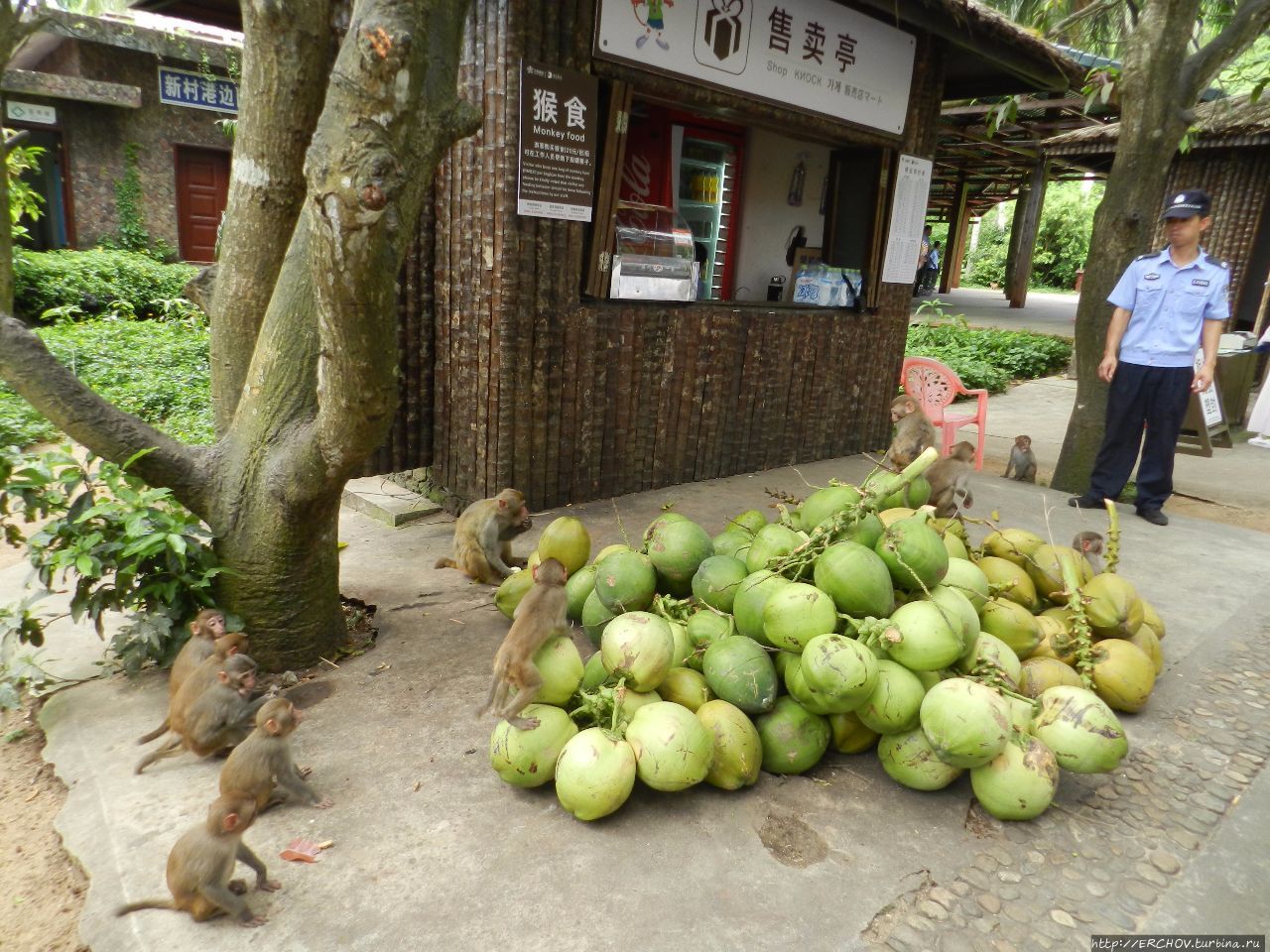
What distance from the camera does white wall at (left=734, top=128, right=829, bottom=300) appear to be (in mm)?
8492

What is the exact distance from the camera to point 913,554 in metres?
2.71

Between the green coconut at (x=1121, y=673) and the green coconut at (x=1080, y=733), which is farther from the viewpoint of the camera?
the green coconut at (x=1121, y=673)

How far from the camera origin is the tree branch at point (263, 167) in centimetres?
330

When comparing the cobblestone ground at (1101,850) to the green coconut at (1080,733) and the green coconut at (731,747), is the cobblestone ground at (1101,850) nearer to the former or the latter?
the green coconut at (1080,733)

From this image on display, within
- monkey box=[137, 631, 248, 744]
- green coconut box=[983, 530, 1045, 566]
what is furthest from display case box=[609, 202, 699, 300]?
monkey box=[137, 631, 248, 744]

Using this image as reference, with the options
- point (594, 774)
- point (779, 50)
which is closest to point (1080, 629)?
point (594, 774)

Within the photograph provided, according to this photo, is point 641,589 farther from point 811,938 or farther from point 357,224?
point 357,224

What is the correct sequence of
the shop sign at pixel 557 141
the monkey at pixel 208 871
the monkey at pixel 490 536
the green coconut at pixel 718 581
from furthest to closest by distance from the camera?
the shop sign at pixel 557 141 < the monkey at pixel 490 536 < the green coconut at pixel 718 581 < the monkey at pixel 208 871

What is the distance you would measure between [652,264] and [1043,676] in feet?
12.2

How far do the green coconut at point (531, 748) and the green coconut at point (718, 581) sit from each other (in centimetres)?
73

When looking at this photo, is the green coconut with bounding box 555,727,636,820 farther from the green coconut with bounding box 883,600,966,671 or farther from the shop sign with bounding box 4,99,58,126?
the shop sign with bounding box 4,99,58,126

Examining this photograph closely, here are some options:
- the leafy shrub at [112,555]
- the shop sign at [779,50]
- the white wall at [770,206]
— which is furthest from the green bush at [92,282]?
the leafy shrub at [112,555]

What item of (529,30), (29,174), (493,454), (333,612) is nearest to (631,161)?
(529,30)

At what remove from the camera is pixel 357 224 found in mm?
2379
